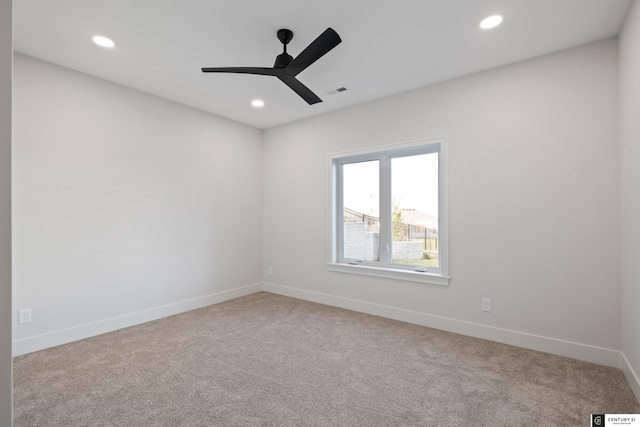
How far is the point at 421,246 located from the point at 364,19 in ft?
7.90

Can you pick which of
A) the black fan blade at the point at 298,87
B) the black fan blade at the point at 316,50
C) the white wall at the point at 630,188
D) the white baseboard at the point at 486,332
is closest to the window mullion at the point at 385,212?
the white baseboard at the point at 486,332

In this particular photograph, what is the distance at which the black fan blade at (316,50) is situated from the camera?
1.97m

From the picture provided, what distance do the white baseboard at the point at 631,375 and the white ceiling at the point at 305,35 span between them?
8.12 ft

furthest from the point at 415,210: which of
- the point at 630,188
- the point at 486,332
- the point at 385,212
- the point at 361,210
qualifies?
the point at 630,188

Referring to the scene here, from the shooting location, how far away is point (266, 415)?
1.84 m

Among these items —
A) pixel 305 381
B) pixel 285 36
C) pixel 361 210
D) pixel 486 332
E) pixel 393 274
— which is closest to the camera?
pixel 305 381

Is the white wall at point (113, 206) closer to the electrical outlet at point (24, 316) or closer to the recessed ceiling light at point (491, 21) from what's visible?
the electrical outlet at point (24, 316)

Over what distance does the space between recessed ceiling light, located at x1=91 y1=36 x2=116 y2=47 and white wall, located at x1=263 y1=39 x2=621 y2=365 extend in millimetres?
2655

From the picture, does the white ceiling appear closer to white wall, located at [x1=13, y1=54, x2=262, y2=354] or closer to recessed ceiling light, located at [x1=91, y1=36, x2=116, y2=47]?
recessed ceiling light, located at [x1=91, y1=36, x2=116, y2=47]

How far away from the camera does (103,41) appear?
252 centimetres

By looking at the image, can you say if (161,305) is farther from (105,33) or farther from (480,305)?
(480,305)

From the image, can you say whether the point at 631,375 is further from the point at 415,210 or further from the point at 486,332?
the point at 415,210

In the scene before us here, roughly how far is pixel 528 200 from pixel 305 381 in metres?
2.46

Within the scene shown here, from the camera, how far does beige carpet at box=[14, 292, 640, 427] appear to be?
1837mm
